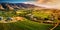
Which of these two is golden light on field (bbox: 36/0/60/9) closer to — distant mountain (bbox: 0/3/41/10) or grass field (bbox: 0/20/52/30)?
distant mountain (bbox: 0/3/41/10)

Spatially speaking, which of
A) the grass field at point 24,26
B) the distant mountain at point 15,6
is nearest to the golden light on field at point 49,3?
the distant mountain at point 15,6

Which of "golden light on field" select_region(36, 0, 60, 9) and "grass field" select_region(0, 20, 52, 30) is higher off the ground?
"golden light on field" select_region(36, 0, 60, 9)

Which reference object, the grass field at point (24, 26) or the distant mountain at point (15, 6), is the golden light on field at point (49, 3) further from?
the grass field at point (24, 26)

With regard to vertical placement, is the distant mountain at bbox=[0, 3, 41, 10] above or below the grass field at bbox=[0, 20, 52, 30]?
above

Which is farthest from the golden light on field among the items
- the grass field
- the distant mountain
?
the grass field

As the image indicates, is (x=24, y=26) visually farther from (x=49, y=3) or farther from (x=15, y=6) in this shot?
(x=49, y=3)

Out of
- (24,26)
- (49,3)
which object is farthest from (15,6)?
(49,3)

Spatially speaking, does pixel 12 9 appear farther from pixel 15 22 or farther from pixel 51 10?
pixel 51 10

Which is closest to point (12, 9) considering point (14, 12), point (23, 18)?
point (14, 12)
